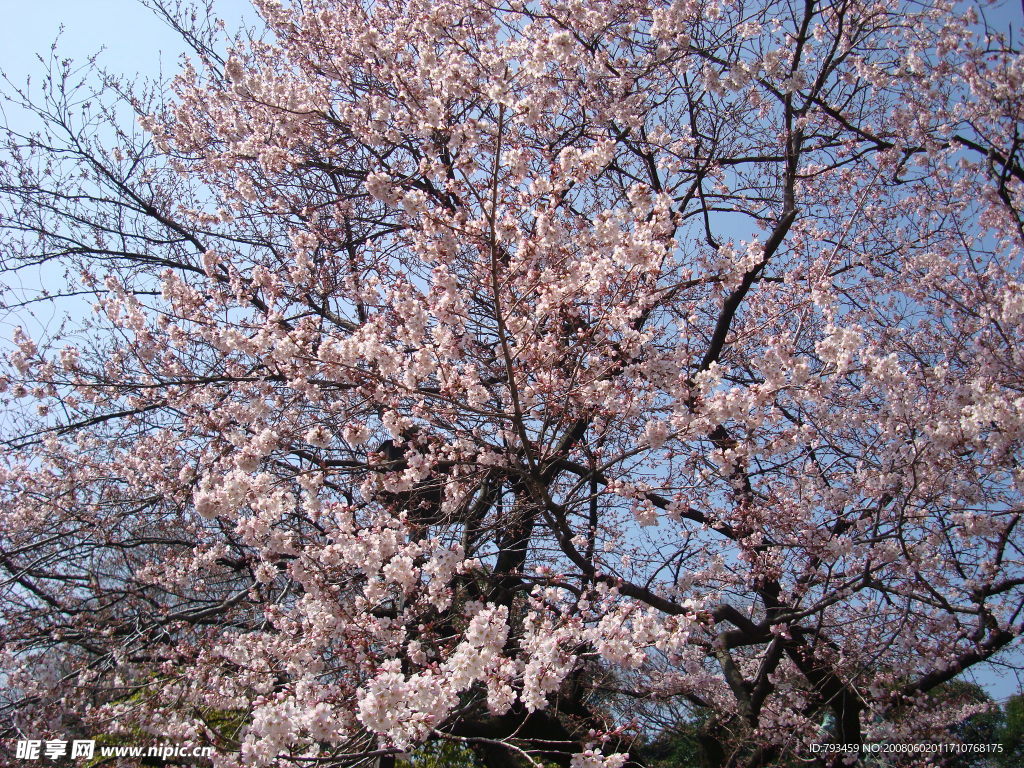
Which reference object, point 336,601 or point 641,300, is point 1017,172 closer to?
point 641,300

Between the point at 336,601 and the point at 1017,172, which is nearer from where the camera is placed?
the point at 336,601

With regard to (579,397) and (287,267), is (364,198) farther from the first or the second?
(579,397)

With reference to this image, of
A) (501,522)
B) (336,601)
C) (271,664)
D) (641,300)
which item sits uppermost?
(641,300)

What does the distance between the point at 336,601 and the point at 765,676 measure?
3.22 metres

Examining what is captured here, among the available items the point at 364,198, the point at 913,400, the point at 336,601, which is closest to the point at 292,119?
the point at 364,198

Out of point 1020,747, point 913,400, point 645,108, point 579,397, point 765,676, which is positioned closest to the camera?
point 579,397

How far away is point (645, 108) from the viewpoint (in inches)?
202

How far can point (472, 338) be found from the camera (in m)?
4.11

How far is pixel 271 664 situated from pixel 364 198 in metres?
4.25

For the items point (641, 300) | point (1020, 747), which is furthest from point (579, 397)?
point (1020, 747)

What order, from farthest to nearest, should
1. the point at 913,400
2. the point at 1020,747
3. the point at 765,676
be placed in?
1. the point at 1020,747
2. the point at 765,676
3. the point at 913,400

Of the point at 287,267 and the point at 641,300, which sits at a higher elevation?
the point at 287,267

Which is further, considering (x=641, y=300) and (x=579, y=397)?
(x=579, y=397)

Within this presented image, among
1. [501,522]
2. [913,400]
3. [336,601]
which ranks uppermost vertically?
[913,400]
